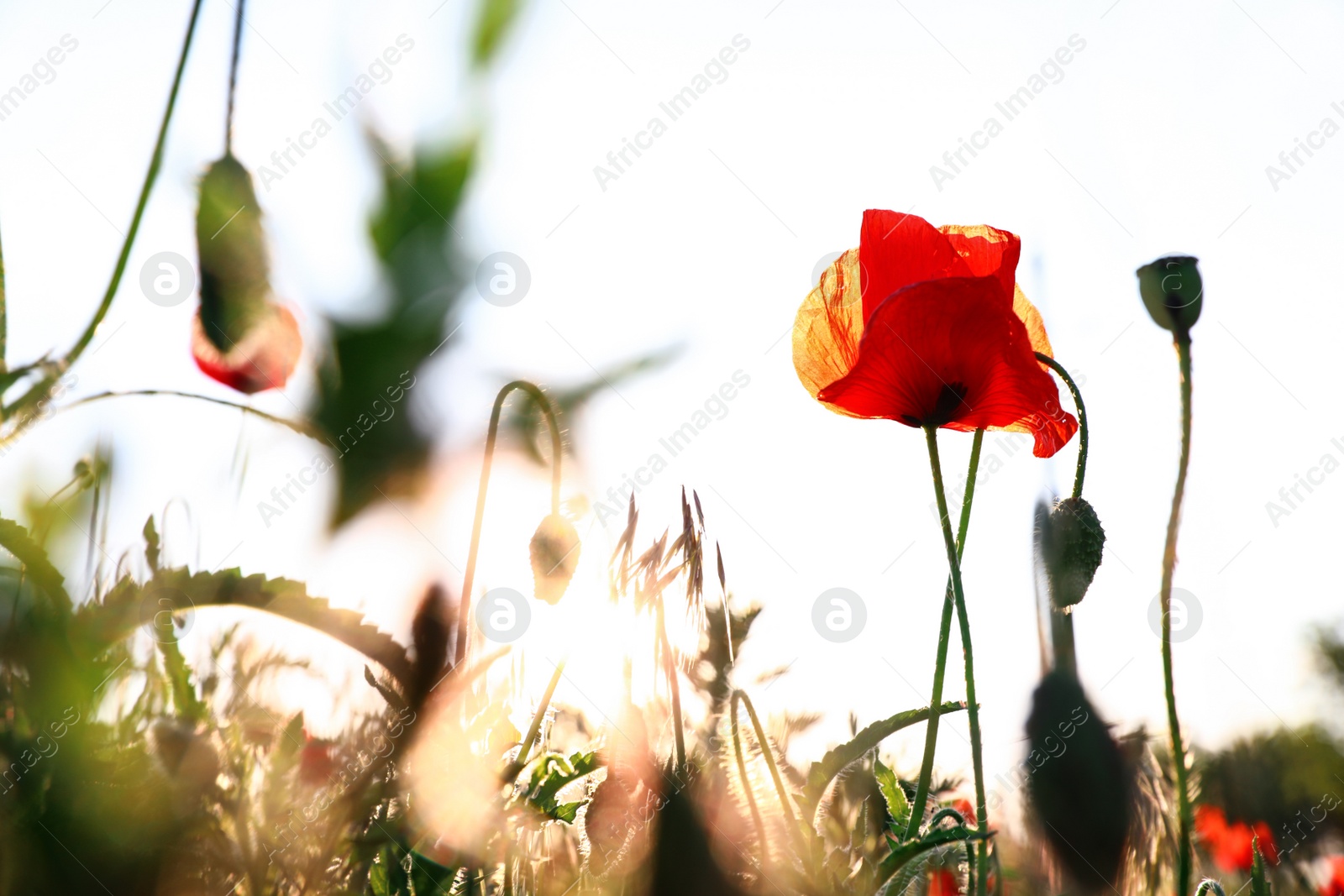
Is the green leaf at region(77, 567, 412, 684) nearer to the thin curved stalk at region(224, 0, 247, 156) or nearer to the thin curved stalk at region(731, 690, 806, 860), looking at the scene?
the thin curved stalk at region(731, 690, 806, 860)

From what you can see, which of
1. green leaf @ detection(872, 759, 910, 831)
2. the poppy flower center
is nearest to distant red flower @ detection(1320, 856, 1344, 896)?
green leaf @ detection(872, 759, 910, 831)

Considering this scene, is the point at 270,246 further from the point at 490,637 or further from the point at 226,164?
the point at 490,637

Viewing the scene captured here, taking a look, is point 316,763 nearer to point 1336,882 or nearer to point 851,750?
point 851,750

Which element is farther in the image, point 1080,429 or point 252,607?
point 1080,429

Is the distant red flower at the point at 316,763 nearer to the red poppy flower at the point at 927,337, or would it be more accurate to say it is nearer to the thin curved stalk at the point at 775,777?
the thin curved stalk at the point at 775,777

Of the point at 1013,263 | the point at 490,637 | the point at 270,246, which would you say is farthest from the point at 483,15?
the point at 490,637

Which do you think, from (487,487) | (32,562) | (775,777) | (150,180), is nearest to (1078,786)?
(775,777)
